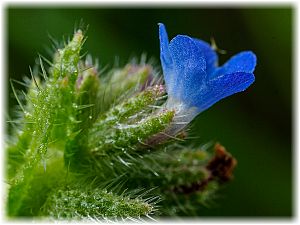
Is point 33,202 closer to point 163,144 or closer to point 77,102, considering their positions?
point 77,102

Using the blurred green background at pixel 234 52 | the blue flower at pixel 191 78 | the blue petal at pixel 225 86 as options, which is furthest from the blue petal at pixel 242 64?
the blurred green background at pixel 234 52

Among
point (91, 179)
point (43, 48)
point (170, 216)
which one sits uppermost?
point (43, 48)

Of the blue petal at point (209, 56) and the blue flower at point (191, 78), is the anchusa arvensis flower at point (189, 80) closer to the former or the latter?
the blue flower at point (191, 78)

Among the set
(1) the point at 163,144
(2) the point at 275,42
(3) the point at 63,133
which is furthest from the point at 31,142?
(2) the point at 275,42

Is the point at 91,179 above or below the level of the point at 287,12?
below

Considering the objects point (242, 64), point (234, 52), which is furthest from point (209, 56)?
point (234, 52)

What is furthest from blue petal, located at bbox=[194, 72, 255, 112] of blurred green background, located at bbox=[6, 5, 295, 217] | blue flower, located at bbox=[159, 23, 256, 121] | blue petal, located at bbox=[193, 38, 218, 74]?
blurred green background, located at bbox=[6, 5, 295, 217]

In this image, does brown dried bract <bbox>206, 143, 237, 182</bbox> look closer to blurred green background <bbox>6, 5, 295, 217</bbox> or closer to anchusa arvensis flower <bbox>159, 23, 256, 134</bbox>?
anchusa arvensis flower <bbox>159, 23, 256, 134</bbox>

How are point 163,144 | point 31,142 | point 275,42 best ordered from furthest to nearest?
1. point 275,42
2. point 31,142
3. point 163,144
